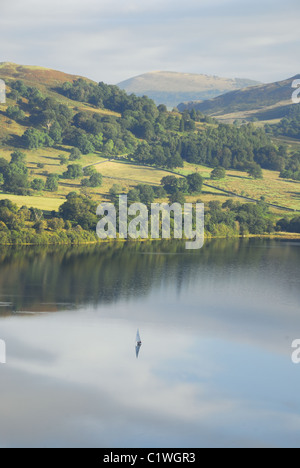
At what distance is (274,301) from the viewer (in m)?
62.0

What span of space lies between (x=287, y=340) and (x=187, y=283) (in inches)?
904

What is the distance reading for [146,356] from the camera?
4300 cm

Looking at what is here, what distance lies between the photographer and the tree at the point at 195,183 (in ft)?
429

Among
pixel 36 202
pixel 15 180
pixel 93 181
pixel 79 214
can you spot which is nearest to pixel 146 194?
pixel 93 181

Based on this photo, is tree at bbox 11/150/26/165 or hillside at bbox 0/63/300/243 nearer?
hillside at bbox 0/63/300/243

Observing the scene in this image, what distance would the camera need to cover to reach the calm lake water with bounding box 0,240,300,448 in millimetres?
31766

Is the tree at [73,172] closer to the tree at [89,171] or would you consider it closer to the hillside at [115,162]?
the hillside at [115,162]

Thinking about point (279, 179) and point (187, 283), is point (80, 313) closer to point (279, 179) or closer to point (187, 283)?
point (187, 283)

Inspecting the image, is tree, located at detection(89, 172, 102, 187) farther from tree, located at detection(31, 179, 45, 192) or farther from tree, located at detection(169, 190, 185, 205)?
tree, located at detection(169, 190, 185, 205)

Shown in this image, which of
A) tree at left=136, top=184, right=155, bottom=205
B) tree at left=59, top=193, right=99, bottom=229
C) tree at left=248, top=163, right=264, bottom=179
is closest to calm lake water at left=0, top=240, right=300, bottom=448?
tree at left=59, top=193, right=99, bottom=229

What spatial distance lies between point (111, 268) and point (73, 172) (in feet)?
192

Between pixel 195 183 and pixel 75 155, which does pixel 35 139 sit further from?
pixel 195 183

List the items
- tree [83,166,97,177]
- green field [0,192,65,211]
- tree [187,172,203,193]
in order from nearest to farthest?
1. green field [0,192,65,211]
2. tree [187,172,203,193]
3. tree [83,166,97,177]

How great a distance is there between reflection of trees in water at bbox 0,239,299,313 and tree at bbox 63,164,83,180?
3683cm
